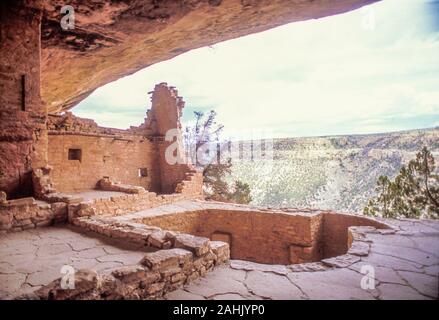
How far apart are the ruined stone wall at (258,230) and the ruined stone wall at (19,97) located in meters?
2.96

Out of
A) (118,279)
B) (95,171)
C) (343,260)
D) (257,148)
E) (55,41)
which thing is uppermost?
(55,41)

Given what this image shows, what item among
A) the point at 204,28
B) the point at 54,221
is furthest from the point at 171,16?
the point at 54,221

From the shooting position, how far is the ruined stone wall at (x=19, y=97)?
5680 mm

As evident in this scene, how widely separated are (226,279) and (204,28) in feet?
17.4

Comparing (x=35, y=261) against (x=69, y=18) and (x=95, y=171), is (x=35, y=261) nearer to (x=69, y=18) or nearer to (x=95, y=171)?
(x=69, y=18)

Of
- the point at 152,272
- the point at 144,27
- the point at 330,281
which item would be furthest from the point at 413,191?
the point at 152,272

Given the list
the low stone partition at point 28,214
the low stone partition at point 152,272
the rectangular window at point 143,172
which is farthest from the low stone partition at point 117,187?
the low stone partition at point 152,272

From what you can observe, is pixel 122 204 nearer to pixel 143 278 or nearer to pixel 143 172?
pixel 143 278

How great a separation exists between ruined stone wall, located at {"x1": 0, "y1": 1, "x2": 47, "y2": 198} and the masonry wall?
3344 mm

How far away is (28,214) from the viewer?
5.22m

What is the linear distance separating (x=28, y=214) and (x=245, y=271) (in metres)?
4.29

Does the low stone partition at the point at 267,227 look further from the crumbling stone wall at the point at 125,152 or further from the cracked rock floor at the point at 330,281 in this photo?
the cracked rock floor at the point at 330,281

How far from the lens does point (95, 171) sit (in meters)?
10.5
